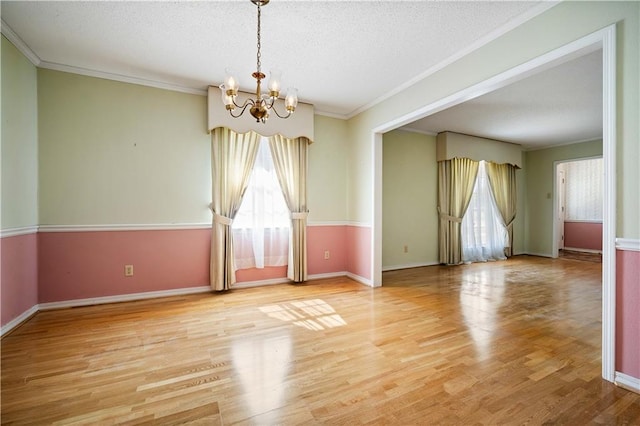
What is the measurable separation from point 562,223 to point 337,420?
9.71 meters

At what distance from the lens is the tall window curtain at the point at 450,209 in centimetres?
578

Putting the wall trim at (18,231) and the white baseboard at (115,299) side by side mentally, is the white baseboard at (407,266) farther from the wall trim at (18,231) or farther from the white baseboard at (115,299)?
the wall trim at (18,231)

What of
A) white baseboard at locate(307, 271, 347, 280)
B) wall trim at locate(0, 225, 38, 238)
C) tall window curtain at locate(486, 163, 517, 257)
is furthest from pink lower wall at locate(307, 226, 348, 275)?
tall window curtain at locate(486, 163, 517, 257)

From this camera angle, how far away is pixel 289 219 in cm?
430

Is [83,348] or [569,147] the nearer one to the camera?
[83,348]

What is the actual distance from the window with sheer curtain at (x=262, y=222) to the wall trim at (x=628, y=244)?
346cm

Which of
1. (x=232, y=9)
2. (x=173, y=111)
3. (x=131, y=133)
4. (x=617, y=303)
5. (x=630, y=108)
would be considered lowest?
(x=617, y=303)

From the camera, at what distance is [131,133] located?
137 inches

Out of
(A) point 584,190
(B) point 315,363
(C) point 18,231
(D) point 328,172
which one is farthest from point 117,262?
(A) point 584,190

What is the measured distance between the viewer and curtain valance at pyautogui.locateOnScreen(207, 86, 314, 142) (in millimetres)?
3699

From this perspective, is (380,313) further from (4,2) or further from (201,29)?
(4,2)

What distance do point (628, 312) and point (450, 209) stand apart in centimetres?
420

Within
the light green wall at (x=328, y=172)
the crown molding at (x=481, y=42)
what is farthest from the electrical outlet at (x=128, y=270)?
the crown molding at (x=481, y=42)

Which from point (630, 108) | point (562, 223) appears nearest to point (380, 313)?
point (630, 108)
